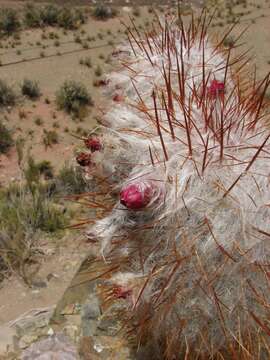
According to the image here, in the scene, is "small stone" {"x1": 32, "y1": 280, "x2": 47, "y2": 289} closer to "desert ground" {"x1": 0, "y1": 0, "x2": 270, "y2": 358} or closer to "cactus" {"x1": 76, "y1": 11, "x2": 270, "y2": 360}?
"desert ground" {"x1": 0, "y1": 0, "x2": 270, "y2": 358}

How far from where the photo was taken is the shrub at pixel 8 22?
12.4 m

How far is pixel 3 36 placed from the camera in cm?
1218

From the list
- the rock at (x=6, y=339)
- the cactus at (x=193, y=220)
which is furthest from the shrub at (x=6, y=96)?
the cactus at (x=193, y=220)

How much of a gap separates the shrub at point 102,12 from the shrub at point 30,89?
5.32m

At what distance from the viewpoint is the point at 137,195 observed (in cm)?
157

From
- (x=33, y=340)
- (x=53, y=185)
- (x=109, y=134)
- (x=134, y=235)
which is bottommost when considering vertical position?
(x=53, y=185)

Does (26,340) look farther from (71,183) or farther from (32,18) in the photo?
(32,18)

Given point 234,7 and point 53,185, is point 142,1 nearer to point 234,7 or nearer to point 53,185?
point 234,7

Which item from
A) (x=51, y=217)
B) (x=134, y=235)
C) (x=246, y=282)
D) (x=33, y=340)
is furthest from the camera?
(x=51, y=217)

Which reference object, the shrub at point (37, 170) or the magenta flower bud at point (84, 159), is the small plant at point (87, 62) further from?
the magenta flower bud at point (84, 159)

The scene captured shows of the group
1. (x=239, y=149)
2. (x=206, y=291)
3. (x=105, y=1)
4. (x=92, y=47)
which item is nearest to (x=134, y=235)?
(x=206, y=291)

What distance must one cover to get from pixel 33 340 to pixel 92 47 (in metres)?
9.86

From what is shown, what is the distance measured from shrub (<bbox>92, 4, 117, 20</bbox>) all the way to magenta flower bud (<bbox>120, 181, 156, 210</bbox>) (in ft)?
43.9

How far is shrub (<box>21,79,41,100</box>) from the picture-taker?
9578mm
